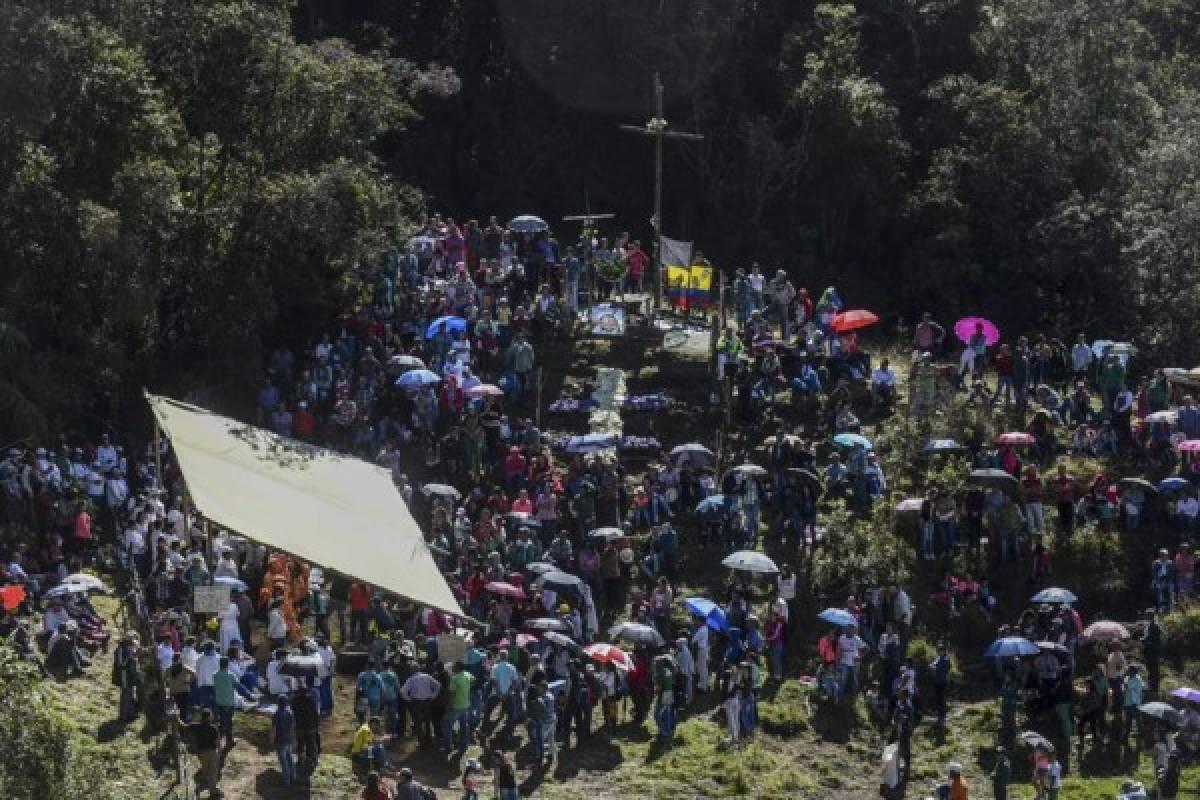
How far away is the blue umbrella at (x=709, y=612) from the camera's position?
3584cm

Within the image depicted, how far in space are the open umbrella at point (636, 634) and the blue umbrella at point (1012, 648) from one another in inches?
181

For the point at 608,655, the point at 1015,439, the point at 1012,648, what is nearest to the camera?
the point at 608,655

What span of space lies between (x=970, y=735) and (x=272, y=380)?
13.5m

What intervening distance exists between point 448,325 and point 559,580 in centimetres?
777

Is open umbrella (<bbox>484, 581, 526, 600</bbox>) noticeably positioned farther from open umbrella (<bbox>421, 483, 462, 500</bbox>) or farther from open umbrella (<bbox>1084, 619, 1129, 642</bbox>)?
open umbrella (<bbox>1084, 619, 1129, 642</bbox>)

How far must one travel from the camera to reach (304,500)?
114ft

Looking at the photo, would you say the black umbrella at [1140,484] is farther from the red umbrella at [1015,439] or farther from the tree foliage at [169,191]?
the tree foliage at [169,191]

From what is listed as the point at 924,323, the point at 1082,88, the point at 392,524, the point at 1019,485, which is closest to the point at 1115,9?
the point at 1082,88

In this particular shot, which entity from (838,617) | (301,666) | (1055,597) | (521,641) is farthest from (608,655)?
(1055,597)

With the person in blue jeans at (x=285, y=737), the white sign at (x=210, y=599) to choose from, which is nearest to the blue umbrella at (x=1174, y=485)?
the person in blue jeans at (x=285, y=737)

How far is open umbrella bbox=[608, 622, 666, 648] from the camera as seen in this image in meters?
34.6

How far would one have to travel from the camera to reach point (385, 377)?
138ft

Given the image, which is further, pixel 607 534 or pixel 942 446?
pixel 942 446

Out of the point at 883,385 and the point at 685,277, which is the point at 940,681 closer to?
the point at 883,385
